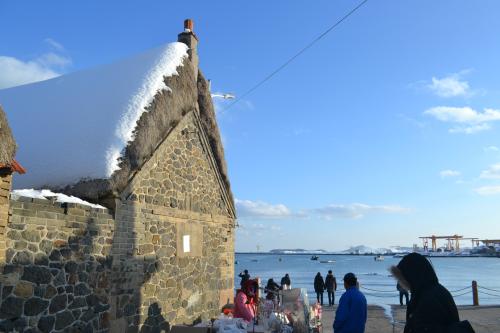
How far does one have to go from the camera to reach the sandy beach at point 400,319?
11.2 meters

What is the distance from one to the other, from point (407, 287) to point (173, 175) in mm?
6568

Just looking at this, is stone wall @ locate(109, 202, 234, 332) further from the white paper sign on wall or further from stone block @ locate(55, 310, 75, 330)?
stone block @ locate(55, 310, 75, 330)

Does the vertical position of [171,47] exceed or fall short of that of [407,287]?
it exceeds it

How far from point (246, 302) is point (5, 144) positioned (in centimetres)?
489

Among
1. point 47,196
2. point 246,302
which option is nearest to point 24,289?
point 47,196

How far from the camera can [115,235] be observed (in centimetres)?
765

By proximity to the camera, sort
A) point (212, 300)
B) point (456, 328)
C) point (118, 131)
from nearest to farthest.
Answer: point (456, 328) < point (118, 131) < point (212, 300)

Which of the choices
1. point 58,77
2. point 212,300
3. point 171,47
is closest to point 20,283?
point 212,300

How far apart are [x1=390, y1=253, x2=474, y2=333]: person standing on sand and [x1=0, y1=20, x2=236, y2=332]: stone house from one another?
4664mm

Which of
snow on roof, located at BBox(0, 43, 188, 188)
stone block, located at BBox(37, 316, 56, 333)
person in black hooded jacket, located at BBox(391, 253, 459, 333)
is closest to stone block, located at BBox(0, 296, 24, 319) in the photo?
stone block, located at BBox(37, 316, 56, 333)

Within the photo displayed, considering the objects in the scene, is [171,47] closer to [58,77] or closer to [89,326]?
[58,77]

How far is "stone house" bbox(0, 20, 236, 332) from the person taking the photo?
6129 mm

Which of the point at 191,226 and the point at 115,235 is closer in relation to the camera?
the point at 115,235

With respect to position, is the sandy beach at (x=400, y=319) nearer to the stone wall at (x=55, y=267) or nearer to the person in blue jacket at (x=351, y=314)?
the person in blue jacket at (x=351, y=314)
